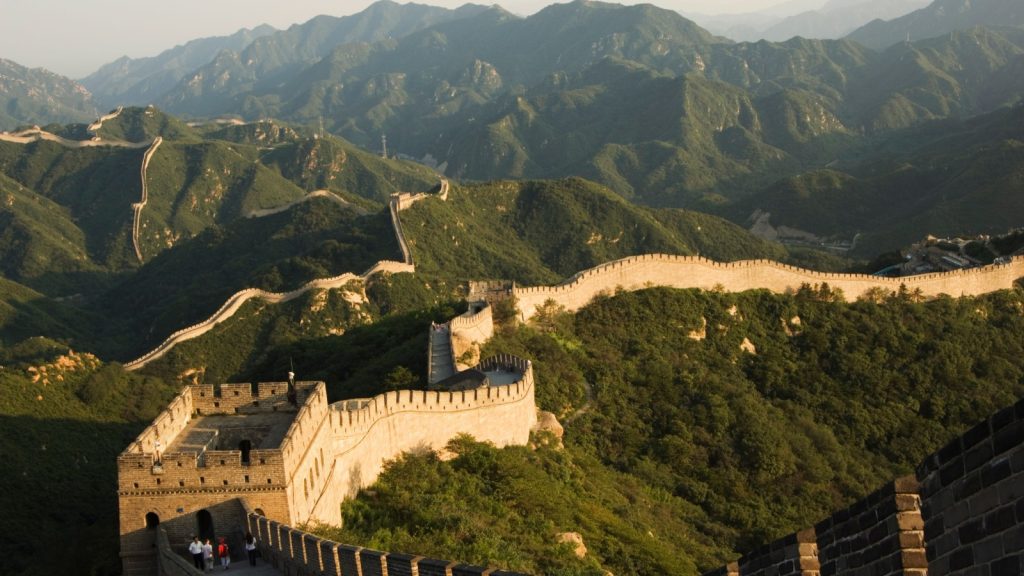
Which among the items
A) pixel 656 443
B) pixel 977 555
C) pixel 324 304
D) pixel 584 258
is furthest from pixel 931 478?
pixel 584 258

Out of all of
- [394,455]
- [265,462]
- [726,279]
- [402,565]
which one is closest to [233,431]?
[265,462]

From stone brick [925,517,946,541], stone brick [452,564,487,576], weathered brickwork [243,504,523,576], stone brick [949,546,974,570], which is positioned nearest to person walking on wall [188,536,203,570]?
weathered brickwork [243,504,523,576]

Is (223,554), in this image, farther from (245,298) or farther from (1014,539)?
(245,298)

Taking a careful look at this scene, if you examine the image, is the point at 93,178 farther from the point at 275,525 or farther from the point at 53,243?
the point at 275,525

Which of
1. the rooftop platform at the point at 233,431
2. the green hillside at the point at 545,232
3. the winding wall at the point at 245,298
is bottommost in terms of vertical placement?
the rooftop platform at the point at 233,431

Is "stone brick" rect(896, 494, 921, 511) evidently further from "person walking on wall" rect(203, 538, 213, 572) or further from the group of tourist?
"person walking on wall" rect(203, 538, 213, 572)

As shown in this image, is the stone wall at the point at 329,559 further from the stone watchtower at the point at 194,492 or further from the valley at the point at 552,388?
the stone watchtower at the point at 194,492

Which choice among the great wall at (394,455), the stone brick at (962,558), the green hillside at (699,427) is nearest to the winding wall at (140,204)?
the green hillside at (699,427)

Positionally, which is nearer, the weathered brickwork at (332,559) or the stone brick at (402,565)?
the weathered brickwork at (332,559)
